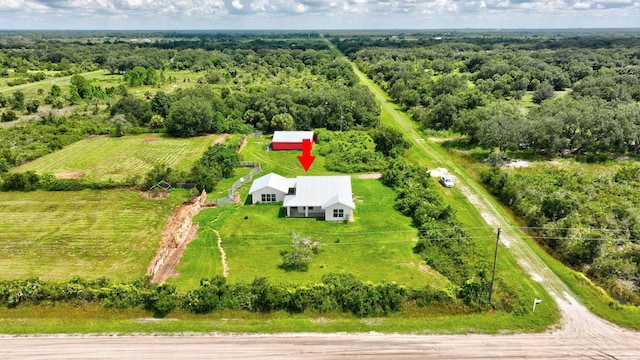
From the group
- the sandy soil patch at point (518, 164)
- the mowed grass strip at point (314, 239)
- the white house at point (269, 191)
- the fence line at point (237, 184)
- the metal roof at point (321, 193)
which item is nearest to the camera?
the mowed grass strip at point (314, 239)

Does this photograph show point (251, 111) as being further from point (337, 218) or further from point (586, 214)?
point (586, 214)

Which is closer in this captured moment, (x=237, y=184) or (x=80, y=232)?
(x=80, y=232)

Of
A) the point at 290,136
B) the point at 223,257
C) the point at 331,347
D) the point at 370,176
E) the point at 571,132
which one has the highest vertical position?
the point at 571,132

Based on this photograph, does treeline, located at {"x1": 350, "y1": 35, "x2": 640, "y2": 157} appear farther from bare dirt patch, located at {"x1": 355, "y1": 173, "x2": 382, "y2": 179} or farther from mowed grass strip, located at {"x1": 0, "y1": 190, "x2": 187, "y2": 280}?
mowed grass strip, located at {"x1": 0, "y1": 190, "x2": 187, "y2": 280}

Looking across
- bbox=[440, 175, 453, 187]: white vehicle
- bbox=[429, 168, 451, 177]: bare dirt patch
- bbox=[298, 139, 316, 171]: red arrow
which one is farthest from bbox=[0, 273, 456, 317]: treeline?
bbox=[298, 139, 316, 171]: red arrow

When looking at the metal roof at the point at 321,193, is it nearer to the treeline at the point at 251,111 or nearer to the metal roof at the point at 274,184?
the metal roof at the point at 274,184

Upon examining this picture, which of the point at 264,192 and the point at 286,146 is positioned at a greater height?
the point at 286,146

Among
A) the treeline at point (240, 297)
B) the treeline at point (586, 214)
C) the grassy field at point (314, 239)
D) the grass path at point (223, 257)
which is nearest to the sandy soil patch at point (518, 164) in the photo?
the treeline at point (586, 214)

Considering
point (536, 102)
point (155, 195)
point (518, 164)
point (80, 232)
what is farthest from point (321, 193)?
point (536, 102)
